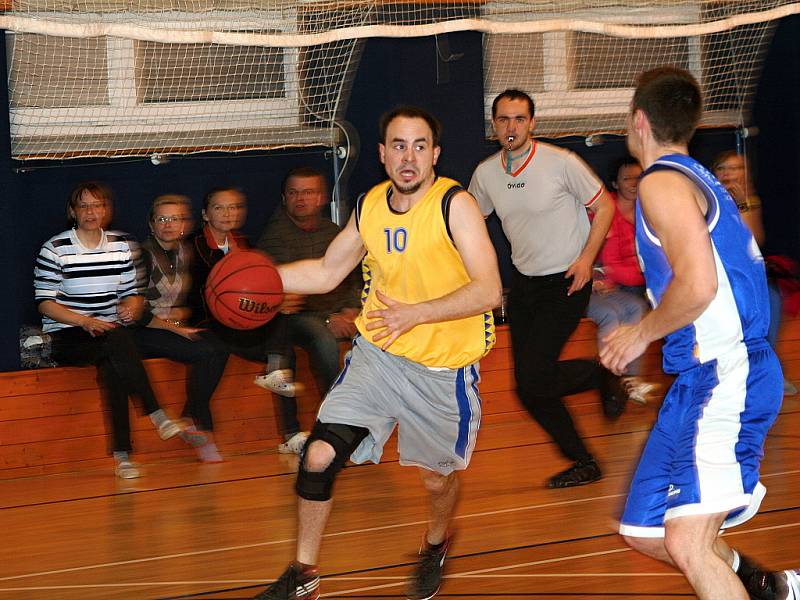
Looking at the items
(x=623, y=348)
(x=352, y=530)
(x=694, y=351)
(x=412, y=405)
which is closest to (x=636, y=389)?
(x=352, y=530)

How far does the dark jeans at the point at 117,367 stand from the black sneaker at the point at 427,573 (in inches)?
106

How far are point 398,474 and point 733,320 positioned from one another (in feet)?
11.3

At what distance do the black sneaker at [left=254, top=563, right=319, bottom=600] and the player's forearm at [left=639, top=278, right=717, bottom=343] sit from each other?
1.43m

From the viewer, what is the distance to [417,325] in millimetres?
3729

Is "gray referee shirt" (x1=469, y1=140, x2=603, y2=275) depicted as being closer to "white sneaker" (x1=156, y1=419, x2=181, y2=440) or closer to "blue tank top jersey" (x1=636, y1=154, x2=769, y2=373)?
"white sneaker" (x1=156, y1=419, x2=181, y2=440)

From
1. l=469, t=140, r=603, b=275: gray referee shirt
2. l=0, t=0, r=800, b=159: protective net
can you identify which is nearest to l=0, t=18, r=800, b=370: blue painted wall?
l=0, t=0, r=800, b=159: protective net

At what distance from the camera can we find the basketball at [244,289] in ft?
14.8

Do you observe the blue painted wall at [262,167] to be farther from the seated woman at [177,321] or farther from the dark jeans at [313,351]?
the dark jeans at [313,351]

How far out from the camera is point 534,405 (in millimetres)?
5574

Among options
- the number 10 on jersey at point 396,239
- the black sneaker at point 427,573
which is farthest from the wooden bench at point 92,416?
the number 10 on jersey at point 396,239

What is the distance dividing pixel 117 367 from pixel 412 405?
9.56 ft

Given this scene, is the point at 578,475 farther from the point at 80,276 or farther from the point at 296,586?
the point at 80,276

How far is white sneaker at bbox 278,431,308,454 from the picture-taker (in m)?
6.64

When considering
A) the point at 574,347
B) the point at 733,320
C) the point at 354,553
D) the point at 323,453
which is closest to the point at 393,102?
the point at 574,347
